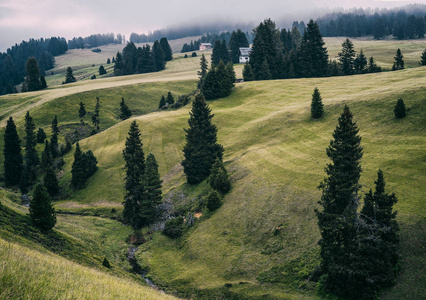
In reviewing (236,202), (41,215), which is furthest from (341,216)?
(41,215)

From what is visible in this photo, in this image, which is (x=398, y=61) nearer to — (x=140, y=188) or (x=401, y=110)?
(x=401, y=110)

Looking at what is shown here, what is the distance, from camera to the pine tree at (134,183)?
53125mm

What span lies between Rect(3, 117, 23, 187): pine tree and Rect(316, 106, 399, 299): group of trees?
278ft

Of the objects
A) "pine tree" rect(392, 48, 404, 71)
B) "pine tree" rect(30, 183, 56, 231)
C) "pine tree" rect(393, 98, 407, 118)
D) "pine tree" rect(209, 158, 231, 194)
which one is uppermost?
"pine tree" rect(392, 48, 404, 71)

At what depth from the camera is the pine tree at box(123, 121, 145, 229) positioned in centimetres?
5312

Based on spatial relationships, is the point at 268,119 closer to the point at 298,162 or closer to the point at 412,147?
the point at 298,162

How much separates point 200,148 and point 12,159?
58.0 metres

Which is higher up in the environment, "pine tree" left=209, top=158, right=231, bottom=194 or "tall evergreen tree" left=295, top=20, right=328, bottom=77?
"tall evergreen tree" left=295, top=20, right=328, bottom=77

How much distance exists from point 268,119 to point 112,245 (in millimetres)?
42655

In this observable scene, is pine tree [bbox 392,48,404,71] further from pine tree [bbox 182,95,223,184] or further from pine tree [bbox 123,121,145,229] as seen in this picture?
pine tree [bbox 123,121,145,229]

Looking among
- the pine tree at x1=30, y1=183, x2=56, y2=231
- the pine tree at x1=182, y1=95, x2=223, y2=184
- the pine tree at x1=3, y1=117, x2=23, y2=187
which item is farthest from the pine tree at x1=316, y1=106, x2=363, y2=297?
the pine tree at x1=3, y1=117, x2=23, y2=187

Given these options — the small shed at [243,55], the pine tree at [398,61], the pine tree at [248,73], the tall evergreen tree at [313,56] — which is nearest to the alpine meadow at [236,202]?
the pine tree at [398,61]

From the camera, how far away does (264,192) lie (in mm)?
42719

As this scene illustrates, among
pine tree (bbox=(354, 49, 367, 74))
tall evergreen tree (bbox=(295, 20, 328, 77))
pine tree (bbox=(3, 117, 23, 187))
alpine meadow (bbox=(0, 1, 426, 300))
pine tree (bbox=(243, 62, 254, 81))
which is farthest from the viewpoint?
pine tree (bbox=(243, 62, 254, 81))
